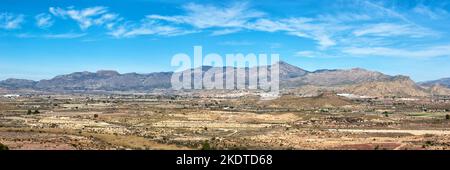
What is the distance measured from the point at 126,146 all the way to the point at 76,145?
537 centimetres
